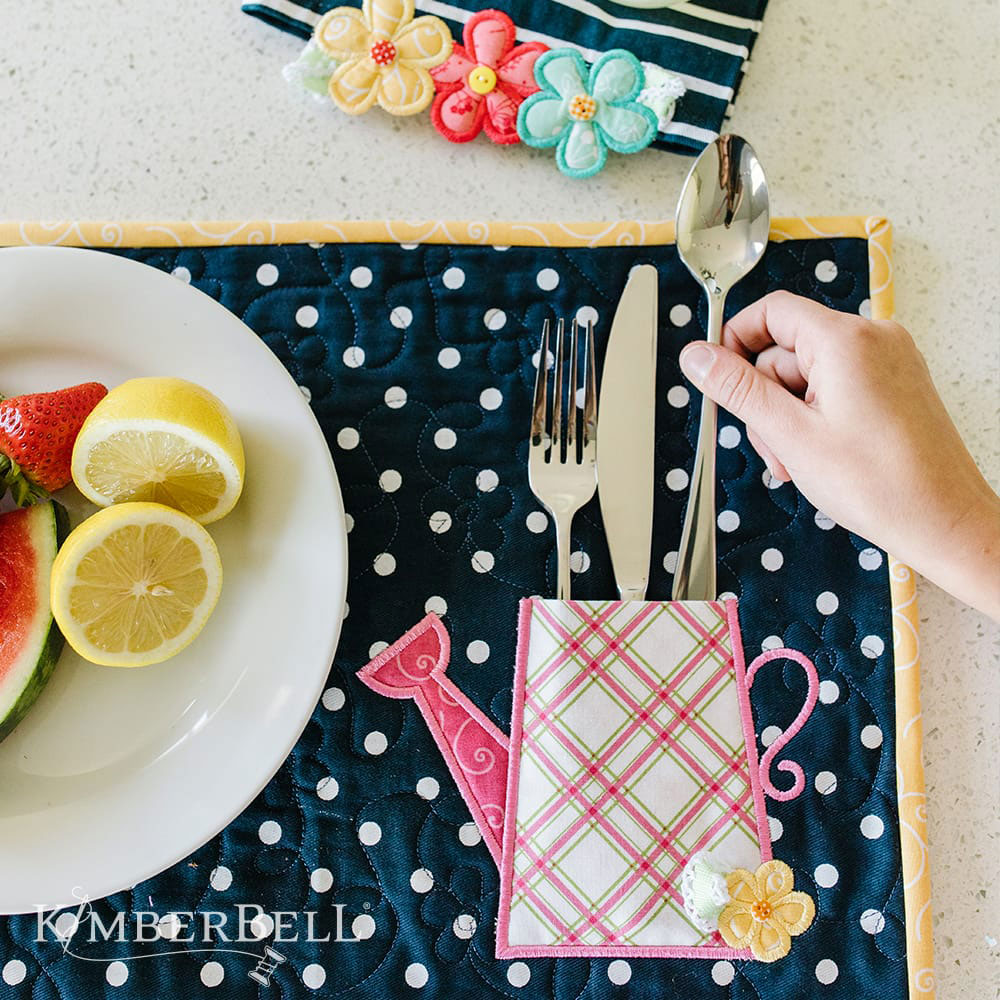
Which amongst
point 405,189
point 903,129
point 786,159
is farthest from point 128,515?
point 903,129

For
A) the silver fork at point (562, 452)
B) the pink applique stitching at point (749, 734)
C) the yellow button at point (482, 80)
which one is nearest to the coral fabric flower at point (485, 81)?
the yellow button at point (482, 80)

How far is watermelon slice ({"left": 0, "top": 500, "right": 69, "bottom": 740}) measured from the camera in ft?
2.15

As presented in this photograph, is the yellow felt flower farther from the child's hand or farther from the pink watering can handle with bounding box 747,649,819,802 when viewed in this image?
the pink watering can handle with bounding box 747,649,819,802

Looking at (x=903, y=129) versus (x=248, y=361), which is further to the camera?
(x=903, y=129)

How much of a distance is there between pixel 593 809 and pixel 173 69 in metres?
0.70

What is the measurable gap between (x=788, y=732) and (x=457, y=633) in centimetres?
27

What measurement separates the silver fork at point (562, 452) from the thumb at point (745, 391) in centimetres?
8

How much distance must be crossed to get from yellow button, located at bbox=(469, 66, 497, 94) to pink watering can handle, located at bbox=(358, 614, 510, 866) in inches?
16.9

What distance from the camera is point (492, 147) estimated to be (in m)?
0.79

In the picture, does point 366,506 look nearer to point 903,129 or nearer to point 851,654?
point 851,654

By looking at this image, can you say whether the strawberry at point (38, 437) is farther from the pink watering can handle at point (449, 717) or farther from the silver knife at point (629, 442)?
the silver knife at point (629, 442)

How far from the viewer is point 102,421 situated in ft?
2.12

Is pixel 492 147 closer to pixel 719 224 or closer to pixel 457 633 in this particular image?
pixel 719 224

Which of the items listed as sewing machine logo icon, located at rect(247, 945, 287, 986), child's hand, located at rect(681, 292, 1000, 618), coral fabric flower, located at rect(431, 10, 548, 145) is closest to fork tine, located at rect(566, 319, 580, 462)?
child's hand, located at rect(681, 292, 1000, 618)
